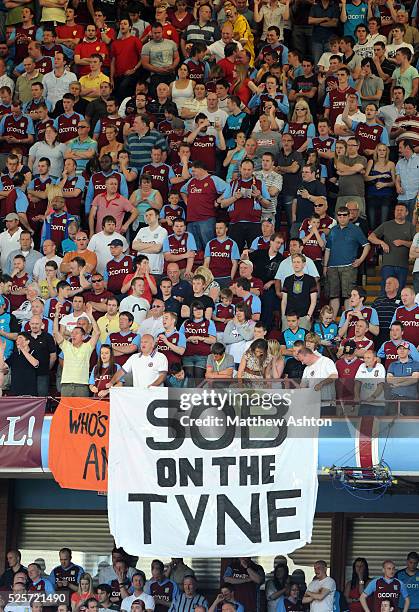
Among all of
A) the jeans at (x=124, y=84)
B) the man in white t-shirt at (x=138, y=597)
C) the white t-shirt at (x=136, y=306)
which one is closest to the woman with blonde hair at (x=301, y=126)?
the jeans at (x=124, y=84)

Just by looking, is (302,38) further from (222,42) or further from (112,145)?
(112,145)

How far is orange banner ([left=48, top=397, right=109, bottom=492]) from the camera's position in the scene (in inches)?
636

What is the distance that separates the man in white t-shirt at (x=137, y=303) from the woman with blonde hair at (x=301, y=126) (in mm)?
3936

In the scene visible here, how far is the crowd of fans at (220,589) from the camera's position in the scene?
720 inches

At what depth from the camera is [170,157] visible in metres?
22.2

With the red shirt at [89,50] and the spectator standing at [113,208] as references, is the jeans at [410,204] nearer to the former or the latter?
the spectator standing at [113,208]

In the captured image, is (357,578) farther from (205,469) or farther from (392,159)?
(392,159)

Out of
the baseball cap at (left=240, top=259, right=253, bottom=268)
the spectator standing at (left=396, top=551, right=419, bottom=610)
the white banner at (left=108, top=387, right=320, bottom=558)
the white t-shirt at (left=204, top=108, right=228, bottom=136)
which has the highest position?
the white t-shirt at (left=204, top=108, right=228, bottom=136)

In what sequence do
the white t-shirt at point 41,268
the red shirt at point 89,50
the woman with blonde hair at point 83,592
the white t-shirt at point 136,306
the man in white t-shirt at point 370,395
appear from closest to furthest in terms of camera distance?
the man in white t-shirt at point 370,395, the woman with blonde hair at point 83,592, the white t-shirt at point 136,306, the white t-shirt at point 41,268, the red shirt at point 89,50

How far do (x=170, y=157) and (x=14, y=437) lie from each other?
6.75m

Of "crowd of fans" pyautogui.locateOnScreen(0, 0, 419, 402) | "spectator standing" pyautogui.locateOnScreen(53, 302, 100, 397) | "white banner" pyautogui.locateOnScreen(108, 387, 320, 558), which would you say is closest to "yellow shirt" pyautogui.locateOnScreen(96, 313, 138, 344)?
"crowd of fans" pyautogui.locateOnScreen(0, 0, 419, 402)

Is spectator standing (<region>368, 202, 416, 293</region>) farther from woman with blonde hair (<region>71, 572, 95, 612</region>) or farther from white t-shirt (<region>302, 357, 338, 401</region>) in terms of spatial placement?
woman with blonde hair (<region>71, 572, 95, 612</region>)

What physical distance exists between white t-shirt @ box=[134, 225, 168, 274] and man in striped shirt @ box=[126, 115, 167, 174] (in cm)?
176

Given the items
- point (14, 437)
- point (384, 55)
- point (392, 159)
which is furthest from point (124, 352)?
point (384, 55)
